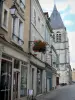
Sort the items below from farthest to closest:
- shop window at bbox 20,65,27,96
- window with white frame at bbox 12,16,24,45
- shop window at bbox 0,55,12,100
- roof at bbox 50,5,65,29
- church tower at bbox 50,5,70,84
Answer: roof at bbox 50,5,65,29 → church tower at bbox 50,5,70,84 → shop window at bbox 20,65,27,96 → window with white frame at bbox 12,16,24,45 → shop window at bbox 0,55,12,100

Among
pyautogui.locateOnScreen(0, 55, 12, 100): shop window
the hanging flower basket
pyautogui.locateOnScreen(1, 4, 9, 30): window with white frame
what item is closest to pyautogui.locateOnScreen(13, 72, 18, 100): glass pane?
pyautogui.locateOnScreen(0, 55, 12, 100): shop window

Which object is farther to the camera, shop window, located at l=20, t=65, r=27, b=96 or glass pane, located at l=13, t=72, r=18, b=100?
shop window, located at l=20, t=65, r=27, b=96

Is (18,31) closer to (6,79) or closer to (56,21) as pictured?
(6,79)

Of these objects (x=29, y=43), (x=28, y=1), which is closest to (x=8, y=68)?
(x=29, y=43)

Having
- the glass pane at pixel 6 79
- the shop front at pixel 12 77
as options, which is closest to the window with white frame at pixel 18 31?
the shop front at pixel 12 77

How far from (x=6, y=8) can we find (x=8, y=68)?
11.9 feet

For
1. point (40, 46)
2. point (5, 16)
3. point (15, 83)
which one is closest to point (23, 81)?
point (15, 83)

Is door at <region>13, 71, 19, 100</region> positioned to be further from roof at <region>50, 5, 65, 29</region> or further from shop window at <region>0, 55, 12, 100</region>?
roof at <region>50, 5, 65, 29</region>

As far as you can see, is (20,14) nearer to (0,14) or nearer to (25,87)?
(0,14)

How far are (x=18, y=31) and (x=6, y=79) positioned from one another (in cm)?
421

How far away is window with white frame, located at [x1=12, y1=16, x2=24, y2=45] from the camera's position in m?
15.7

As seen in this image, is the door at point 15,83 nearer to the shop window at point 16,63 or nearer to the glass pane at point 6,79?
the shop window at point 16,63

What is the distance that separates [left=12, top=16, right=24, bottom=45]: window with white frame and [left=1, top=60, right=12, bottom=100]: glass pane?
6.86 ft

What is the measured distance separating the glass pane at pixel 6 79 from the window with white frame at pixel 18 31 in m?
2.09
